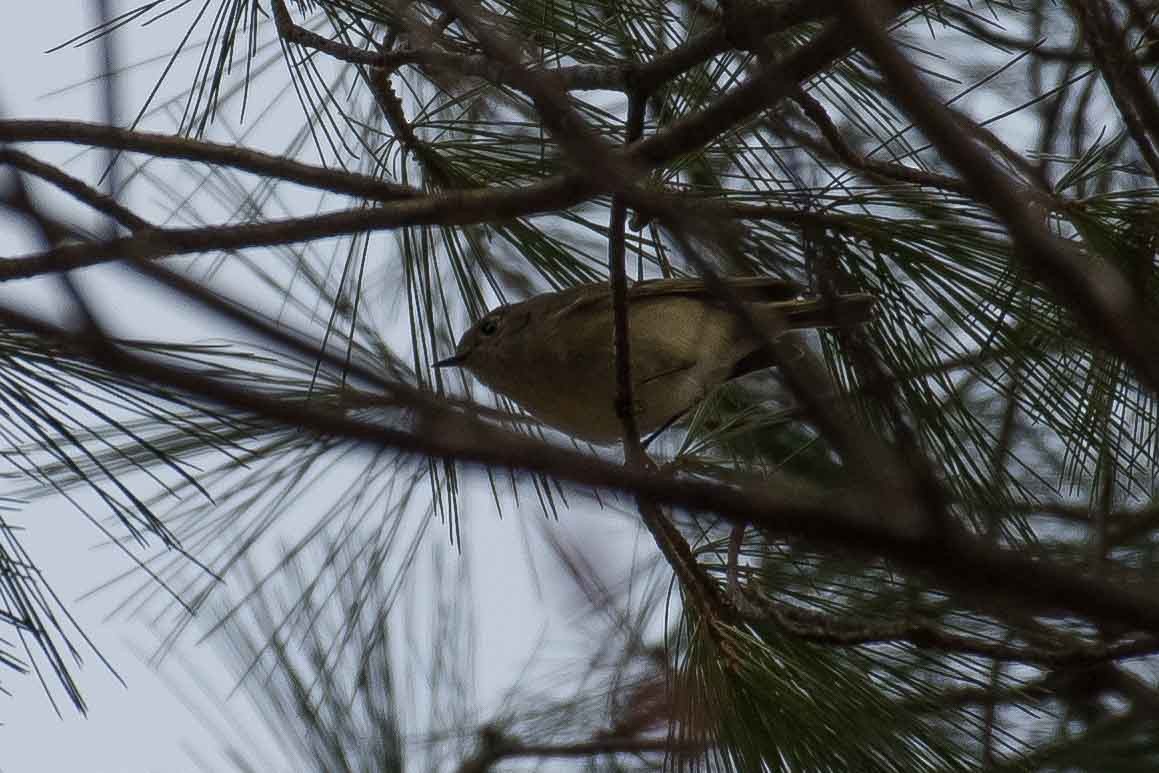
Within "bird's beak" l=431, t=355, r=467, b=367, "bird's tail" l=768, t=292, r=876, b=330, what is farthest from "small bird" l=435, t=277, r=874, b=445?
"bird's tail" l=768, t=292, r=876, b=330

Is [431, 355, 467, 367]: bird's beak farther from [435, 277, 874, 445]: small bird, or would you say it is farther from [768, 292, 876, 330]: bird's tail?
[768, 292, 876, 330]: bird's tail

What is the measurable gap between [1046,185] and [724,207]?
693 millimetres

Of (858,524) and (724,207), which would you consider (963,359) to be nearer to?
(724,207)

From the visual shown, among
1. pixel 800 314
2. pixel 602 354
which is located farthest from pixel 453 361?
pixel 800 314

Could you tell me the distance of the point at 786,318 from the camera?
308cm

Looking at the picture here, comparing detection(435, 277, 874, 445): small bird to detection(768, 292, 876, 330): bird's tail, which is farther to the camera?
detection(435, 277, 874, 445): small bird

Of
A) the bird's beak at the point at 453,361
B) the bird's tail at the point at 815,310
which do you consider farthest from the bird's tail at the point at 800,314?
the bird's beak at the point at 453,361

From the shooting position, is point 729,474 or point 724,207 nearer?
point 724,207

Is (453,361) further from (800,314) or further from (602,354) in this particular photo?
(800,314)

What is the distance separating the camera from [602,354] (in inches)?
139

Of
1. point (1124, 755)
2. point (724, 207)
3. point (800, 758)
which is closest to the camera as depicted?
point (1124, 755)

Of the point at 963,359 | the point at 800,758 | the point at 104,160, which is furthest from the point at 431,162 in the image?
the point at 800,758

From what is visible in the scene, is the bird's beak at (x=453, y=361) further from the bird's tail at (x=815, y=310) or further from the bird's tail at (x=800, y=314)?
the bird's tail at (x=815, y=310)

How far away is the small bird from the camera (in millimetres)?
3461
